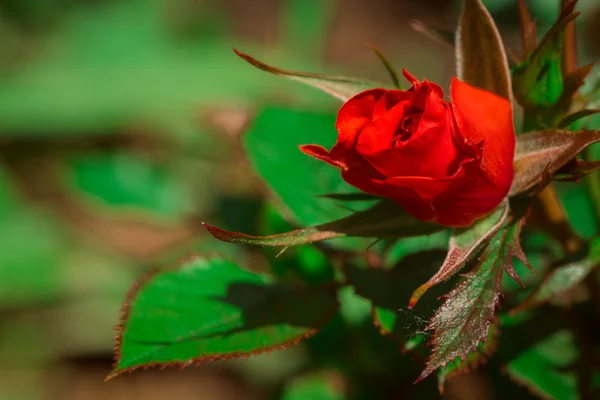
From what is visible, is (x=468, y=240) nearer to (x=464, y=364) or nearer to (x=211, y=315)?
(x=464, y=364)

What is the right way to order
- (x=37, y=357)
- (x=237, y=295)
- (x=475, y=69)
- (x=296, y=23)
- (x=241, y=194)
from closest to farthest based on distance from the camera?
1. (x=475, y=69)
2. (x=237, y=295)
3. (x=241, y=194)
4. (x=37, y=357)
5. (x=296, y=23)

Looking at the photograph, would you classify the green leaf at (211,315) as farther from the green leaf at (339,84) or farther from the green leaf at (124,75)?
the green leaf at (124,75)

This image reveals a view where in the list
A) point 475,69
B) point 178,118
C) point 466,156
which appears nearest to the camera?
point 466,156

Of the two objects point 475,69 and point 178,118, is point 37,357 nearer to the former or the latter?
point 178,118

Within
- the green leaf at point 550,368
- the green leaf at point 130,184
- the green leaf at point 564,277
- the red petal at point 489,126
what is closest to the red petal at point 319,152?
the red petal at point 489,126

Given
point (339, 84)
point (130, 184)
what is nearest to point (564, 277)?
point (339, 84)

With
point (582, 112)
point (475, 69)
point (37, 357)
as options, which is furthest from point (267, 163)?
point (37, 357)
